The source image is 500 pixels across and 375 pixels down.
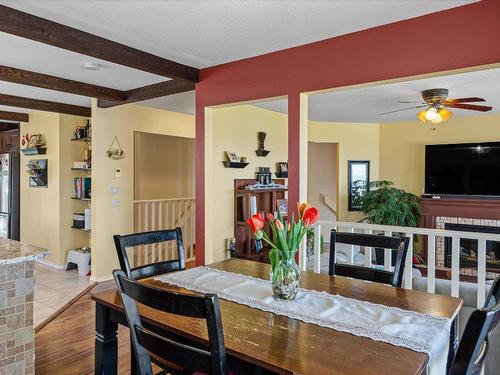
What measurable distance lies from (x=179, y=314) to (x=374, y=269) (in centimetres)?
135

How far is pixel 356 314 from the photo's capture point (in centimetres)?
→ 150

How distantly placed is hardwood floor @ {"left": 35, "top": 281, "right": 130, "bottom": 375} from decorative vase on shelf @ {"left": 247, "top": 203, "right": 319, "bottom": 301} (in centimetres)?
159

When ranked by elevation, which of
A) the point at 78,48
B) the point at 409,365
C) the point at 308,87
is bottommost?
the point at 409,365

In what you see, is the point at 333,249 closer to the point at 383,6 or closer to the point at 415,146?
the point at 383,6

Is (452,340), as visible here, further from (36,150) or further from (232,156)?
(36,150)

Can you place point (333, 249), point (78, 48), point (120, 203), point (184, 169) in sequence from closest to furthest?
1. point (333, 249)
2. point (78, 48)
3. point (120, 203)
4. point (184, 169)

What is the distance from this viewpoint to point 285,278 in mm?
1646

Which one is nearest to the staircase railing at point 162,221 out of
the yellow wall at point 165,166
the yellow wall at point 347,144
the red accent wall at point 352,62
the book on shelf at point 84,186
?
the yellow wall at point 165,166

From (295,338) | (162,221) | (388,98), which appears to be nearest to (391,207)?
(388,98)

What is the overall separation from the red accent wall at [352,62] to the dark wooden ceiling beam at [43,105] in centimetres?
249

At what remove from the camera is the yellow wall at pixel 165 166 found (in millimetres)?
6367

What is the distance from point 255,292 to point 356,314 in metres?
0.49

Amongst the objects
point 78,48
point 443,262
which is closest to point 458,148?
point 443,262

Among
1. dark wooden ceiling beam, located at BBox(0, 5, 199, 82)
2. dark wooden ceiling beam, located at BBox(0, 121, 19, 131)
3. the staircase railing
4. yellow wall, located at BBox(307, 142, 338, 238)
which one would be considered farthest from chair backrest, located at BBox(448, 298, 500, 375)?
dark wooden ceiling beam, located at BBox(0, 121, 19, 131)
